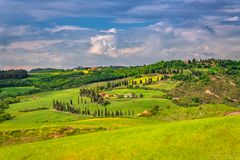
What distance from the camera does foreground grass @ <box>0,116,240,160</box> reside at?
1842 inches

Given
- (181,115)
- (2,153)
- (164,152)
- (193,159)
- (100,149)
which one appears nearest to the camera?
(193,159)

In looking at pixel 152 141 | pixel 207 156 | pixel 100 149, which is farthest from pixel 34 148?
pixel 207 156

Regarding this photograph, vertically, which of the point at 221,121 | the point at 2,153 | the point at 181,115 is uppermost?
the point at 221,121

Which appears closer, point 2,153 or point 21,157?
point 21,157

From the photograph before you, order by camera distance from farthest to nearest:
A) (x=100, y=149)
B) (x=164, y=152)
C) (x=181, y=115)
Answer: (x=181, y=115) < (x=100, y=149) < (x=164, y=152)

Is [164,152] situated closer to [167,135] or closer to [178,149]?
[178,149]

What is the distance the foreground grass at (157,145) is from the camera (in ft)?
153

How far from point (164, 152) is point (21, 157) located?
69.3 ft

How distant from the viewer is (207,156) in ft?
147

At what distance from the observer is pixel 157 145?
50.8 m

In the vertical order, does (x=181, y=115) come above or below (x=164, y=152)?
below

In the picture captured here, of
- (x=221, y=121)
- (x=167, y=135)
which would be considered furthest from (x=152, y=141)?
(x=221, y=121)

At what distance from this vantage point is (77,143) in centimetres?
5772

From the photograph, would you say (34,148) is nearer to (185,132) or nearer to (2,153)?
(2,153)
